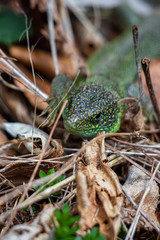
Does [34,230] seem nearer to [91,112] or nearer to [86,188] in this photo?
[86,188]

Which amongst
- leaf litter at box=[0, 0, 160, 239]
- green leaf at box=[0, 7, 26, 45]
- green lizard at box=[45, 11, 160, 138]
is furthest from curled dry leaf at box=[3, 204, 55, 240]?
green leaf at box=[0, 7, 26, 45]

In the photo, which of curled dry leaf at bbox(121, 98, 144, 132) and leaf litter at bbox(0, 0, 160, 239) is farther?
curled dry leaf at bbox(121, 98, 144, 132)

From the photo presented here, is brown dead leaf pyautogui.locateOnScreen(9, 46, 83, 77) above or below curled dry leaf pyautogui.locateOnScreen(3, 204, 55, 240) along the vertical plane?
above

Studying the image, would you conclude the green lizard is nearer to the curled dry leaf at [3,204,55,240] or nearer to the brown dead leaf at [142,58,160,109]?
the brown dead leaf at [142,58,160,109]

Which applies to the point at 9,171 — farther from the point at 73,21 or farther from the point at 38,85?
the point at 73,21

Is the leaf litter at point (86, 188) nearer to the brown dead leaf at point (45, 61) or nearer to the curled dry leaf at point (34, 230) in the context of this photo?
the curled dry leaf at point (34, 230)


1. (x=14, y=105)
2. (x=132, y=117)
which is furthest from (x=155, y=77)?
(x=14, y=105)
